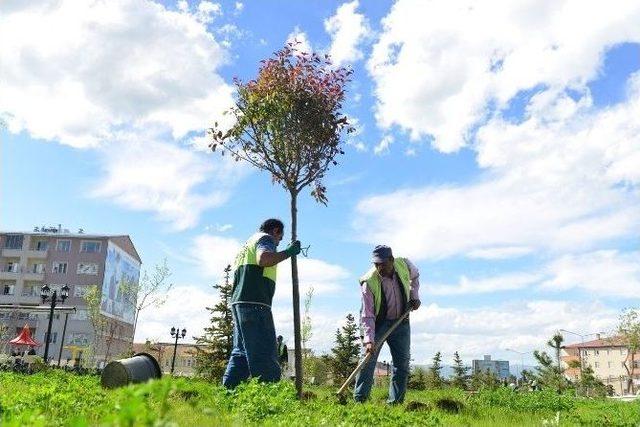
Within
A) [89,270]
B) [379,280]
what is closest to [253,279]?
[379,280]

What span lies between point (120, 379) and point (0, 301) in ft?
236

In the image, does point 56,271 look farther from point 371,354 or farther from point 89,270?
point 371,354

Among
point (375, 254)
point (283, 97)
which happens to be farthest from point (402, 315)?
point (283, 97)

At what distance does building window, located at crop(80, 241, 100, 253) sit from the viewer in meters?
71.7

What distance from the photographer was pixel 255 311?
6363mm

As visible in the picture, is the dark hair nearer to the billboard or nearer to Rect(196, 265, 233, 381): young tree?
Rect(196, 265, 233, 381): young tree

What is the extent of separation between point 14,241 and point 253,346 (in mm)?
75692

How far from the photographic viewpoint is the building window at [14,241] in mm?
72375

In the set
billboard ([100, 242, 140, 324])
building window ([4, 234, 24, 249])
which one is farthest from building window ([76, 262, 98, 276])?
building window ([4, 234, 24, 249])

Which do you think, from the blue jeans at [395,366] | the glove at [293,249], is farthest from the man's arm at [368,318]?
the glove at [293,249]

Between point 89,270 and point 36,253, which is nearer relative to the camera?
point 89,270

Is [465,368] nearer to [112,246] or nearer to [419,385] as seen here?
[419,385]

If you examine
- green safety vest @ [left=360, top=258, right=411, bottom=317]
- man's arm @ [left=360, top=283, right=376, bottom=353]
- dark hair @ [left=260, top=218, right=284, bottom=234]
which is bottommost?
man's arm @ [left=360, top=283, right=376, bottom=353]

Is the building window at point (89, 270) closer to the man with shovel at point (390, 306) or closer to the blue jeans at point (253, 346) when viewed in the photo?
the man with shovel at point (390, 306)
